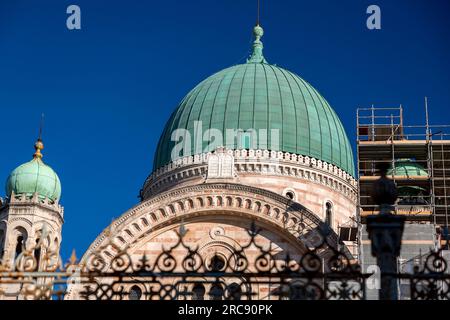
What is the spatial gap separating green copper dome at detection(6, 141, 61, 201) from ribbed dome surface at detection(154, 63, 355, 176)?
4.88 m

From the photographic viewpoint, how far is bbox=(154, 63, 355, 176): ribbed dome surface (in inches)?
1206

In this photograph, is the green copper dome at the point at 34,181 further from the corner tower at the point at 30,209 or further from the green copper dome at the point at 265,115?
the green copper dome at the point at 265,115

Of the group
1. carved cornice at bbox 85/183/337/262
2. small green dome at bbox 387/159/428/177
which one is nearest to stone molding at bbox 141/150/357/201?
carved cornice at bbox 85/183/337/262

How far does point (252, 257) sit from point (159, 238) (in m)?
2.85

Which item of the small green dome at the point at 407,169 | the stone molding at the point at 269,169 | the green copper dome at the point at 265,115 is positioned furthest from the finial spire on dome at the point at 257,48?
the small green dome at the point at 407,169

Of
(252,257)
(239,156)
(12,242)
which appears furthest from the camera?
(239,156)

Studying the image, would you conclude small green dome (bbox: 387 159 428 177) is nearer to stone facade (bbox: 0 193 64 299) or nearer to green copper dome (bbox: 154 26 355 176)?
green copper dome (bbox: 154 26 355 176)

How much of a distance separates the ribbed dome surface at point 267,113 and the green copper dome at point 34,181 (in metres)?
4.88

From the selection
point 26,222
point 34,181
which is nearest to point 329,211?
point 34,181

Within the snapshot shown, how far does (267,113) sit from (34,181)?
8197 millimetres

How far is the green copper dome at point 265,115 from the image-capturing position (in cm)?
3055
